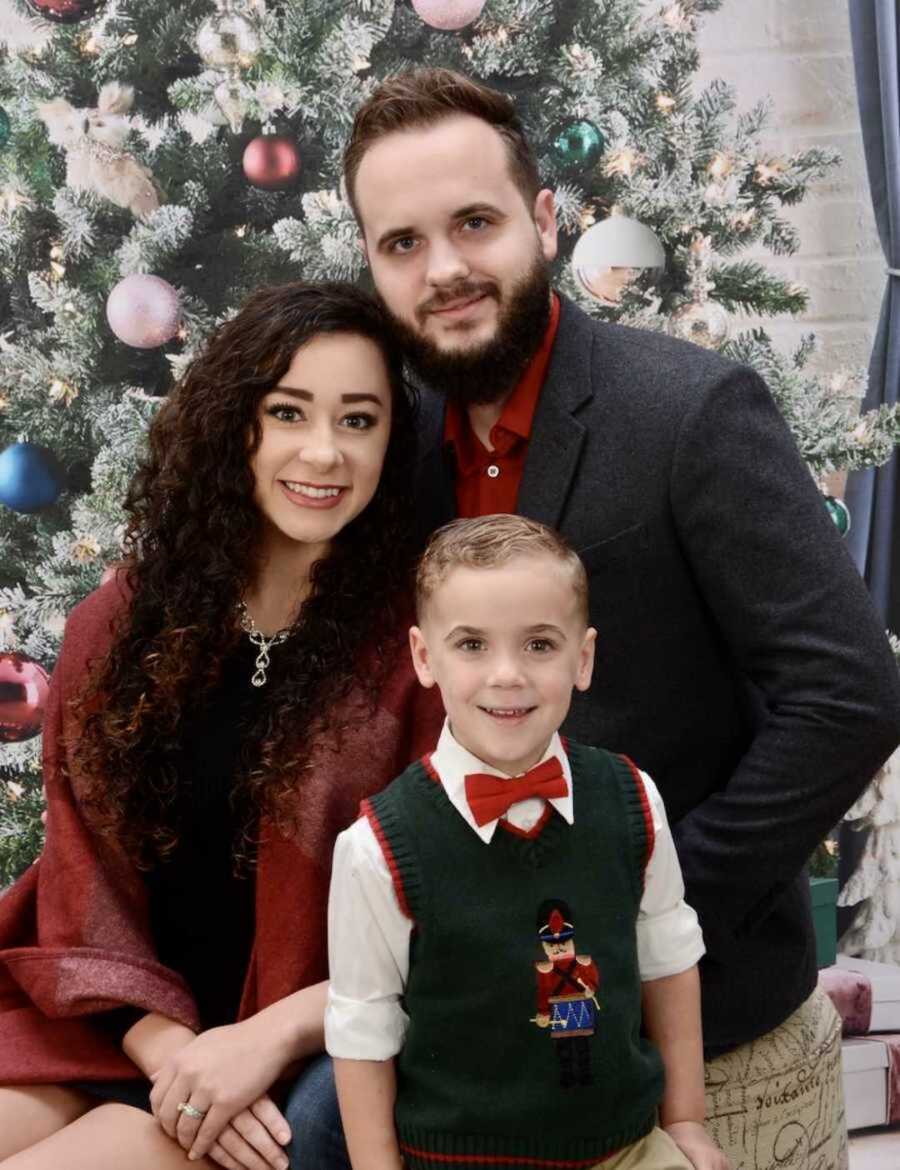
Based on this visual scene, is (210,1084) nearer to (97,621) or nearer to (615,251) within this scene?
(97,621)

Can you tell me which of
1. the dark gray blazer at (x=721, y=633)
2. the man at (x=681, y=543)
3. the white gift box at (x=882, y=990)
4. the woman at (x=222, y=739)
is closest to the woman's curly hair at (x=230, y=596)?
the woman at (x=222, y=739)

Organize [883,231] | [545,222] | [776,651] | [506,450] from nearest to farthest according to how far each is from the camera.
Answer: [776,651], [506,450], [545,222], [883,231]

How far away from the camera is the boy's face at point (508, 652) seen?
4.55ft

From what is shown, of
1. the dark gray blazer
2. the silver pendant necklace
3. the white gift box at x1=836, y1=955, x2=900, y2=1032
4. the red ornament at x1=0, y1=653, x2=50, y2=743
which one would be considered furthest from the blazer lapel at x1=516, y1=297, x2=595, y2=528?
the white gift box at x1=836, y1=955, x2=900, y2=1032

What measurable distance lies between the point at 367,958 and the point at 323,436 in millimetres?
644

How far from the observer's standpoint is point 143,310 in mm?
2682

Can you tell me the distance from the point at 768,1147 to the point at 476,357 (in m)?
1.03

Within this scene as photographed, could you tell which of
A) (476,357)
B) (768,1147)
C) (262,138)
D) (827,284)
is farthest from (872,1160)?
(262,138)

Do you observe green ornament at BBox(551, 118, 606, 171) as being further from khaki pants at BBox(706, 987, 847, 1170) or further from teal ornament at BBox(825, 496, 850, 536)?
khaki pants at BBox(706, 987, 847, 1170)

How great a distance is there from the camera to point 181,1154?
156 centimetres

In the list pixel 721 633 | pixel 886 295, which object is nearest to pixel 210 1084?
pixel 721 633

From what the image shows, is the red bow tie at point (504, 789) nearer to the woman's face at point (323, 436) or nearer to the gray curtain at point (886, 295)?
the woman's face at point (323, 436)

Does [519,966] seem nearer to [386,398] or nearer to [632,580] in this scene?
[632,580]

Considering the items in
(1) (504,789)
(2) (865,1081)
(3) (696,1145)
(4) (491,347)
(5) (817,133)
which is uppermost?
(5) (817,133)
